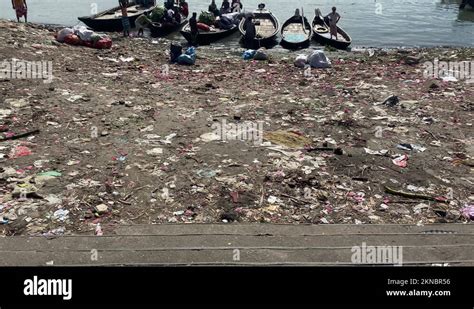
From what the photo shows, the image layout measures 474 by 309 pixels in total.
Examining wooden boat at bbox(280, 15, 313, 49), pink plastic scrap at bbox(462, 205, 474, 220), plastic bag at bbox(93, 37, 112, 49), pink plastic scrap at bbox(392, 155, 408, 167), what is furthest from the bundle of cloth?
pink plastic scrap at bbox(462, 205, 474, 220)

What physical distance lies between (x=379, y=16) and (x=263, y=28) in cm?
1149

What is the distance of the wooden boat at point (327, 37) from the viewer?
15.2m

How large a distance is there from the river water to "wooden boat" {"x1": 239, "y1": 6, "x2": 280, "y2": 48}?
4.01ft

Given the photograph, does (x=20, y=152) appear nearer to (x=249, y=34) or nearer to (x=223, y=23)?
(x=249, y=34)

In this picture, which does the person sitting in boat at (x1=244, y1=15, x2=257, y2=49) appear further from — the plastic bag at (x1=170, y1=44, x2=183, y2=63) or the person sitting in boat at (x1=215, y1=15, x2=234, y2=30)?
the plastic bag at (x1=170, y1=44, x2=183, y2=63)

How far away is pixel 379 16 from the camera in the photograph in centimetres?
2491

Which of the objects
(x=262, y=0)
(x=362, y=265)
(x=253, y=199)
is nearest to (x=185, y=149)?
(x=253, y=199)

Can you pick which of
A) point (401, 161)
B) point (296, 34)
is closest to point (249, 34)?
point (296, 34)

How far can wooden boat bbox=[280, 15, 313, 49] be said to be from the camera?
15.2 m

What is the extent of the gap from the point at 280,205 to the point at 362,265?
4.39ft

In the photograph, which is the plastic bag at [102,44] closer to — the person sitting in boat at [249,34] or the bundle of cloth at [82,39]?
the bundle of cloth at [82,39]
